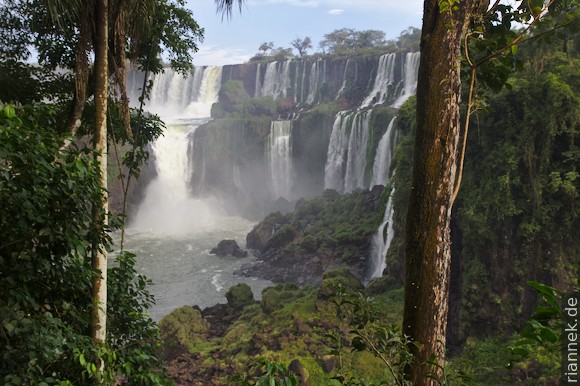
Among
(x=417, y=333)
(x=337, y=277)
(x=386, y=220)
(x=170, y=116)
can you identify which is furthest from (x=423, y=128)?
(x=170, y=116)

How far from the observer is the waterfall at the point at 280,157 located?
32125mm

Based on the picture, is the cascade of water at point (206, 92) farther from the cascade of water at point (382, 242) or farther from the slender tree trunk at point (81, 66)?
the slender tree trunk at point (81, 66)

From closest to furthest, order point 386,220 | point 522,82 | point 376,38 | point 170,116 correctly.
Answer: point 522,82
point 386,220
point 170,116
point 376,38

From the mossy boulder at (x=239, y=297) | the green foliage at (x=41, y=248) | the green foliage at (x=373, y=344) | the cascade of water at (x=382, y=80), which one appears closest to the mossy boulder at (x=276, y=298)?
the mossy boulder at (x=239, y=297)

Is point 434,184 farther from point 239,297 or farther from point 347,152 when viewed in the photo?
point 347,152

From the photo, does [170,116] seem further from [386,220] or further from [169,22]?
[169,22]

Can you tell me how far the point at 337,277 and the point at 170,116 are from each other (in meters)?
28.6

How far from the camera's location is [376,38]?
2163 inches

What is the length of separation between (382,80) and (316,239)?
17213 mm

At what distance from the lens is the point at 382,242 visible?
61.8 ft

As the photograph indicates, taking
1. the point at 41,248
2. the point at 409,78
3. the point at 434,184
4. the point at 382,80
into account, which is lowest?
the point at 41,248

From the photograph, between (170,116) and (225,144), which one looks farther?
(170,116)

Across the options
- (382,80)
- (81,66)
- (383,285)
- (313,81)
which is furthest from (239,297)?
(313,81)

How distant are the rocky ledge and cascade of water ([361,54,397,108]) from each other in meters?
10.5
